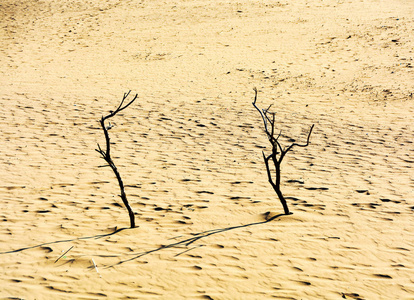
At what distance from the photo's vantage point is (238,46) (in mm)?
16078

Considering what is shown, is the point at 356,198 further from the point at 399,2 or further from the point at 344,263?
the point at 399,2

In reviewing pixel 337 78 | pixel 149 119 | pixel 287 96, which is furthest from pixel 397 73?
pixel 149 119

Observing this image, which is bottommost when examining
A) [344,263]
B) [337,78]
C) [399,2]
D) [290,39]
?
[344,263]

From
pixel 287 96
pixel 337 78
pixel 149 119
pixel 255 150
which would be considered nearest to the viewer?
pixel 255 150

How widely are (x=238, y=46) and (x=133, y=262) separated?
13250 millimetres

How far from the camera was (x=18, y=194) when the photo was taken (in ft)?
18.6

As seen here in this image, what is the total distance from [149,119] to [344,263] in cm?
615

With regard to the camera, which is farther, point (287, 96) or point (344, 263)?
point (287, 96)

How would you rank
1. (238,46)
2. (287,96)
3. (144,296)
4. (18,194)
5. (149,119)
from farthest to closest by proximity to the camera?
(238,46)
(287,96)
(149,119)
(18,194)
(144,296)

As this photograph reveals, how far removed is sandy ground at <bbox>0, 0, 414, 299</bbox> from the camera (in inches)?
157

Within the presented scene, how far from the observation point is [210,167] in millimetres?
6891

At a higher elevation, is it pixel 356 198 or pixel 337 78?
pixel 337 78

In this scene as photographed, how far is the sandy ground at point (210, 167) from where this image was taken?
400 centimetres

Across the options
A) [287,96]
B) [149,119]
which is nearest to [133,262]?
[149,119]
